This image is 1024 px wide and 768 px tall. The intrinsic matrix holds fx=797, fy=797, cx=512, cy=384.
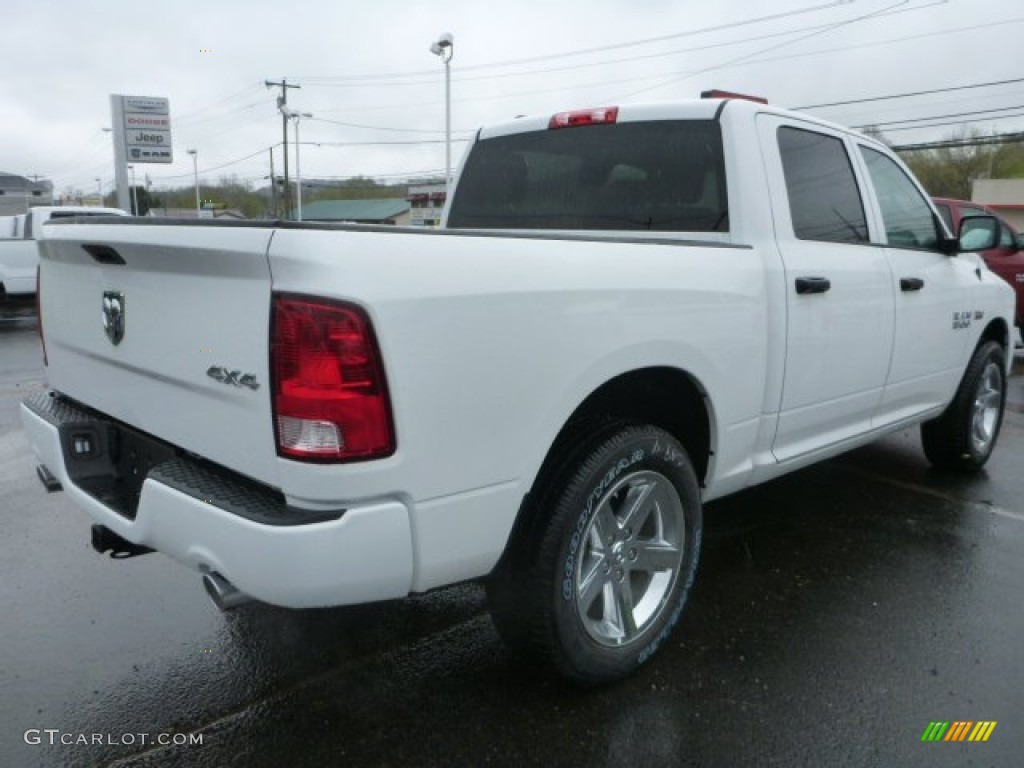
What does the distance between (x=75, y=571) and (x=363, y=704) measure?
178 centimetres

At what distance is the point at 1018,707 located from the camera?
2.58 meters

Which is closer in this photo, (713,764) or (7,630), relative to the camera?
(713,764)

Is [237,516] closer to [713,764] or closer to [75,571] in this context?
[713,764]

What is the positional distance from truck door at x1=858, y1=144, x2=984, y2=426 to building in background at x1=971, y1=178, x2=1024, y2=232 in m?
A: 44.0

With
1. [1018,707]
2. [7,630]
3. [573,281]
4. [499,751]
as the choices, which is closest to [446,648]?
[499,751]

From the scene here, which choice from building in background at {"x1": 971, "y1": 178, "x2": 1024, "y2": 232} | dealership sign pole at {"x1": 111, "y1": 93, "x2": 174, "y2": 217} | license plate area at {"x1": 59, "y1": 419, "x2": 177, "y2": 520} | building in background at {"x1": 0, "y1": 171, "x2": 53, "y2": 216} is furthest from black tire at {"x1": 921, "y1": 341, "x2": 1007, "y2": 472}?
building in background at {"x1": 0, "y1": 171, "x2": 53, "y2": 216}

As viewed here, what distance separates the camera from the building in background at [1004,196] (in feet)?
137

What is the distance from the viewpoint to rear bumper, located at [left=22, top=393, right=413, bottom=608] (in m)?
1.86

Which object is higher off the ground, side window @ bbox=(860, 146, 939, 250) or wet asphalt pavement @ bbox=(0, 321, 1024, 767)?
side window @ bbox=(860, 146, 939, 250)

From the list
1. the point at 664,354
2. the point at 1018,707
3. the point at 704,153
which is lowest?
the point at 1018,707

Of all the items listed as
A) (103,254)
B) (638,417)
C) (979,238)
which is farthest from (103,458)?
(979,238)

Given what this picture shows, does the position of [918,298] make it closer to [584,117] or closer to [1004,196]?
[584,117]

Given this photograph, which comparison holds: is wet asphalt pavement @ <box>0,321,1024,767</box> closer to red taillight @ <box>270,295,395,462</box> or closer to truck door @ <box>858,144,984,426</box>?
truck door @ <box>858,144,984,426</box>

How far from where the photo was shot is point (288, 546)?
185cm
